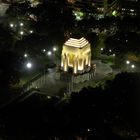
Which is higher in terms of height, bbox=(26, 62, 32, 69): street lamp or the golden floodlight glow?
the golden floodlight glow

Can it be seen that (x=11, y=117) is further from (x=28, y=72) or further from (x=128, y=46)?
(x=128, y=46)

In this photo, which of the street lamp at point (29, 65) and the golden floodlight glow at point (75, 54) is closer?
the golden floodlight glow at point (75, 54)

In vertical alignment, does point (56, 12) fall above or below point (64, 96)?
above

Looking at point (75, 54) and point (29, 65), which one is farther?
point (29, 65)

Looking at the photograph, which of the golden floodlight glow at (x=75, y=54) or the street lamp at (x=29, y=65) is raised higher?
the golden floodlight glow at (x=75, y=54)

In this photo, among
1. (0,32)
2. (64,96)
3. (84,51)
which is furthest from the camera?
(0,32)

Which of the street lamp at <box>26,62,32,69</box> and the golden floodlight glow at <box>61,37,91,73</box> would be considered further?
the street lamp at <box>26,62,32,69</box>

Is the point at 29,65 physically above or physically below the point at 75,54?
below

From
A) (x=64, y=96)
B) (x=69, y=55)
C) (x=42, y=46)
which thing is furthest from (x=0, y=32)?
(x=64, y=96)
